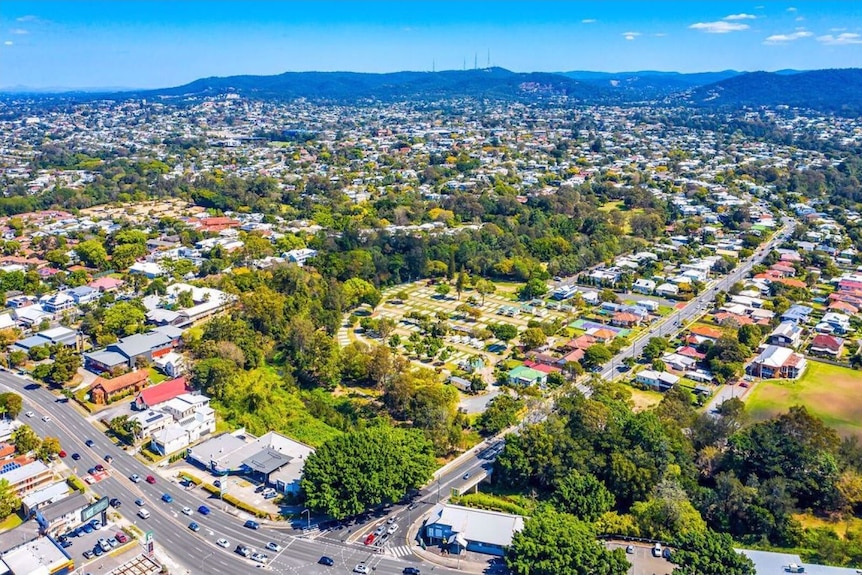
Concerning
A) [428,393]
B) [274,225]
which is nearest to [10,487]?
[428,393]

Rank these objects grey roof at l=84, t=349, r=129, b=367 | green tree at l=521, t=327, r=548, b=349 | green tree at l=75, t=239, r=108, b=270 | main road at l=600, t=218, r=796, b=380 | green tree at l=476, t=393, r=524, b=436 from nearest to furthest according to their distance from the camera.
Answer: green tree at l=476, t=393, r=524, b=436 → grey roof at l=84, t=349, r=129, b=367 → main road at l=600, t=218, r=796, b=380 → green tree at l=521, t=327, r=548, b=349 → green tree at l=75, t=239, r=108, b=270

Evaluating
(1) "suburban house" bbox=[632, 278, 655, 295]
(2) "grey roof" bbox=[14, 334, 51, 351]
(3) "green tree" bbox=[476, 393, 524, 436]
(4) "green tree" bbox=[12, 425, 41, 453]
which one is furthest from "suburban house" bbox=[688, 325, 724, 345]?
(2) "grey roof" bbox=[14, 334, 51, 351]

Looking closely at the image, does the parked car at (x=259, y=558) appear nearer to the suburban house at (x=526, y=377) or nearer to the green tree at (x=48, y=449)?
the green tree at (x=48, y=449)

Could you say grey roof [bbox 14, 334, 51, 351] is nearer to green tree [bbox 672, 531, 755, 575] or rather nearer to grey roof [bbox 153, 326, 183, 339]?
grey roof [bbox 153, 326, 183, 339]

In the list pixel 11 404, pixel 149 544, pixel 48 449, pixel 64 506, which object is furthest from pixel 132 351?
pixel 149 544

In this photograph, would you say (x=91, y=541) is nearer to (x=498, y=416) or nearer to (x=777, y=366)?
(x=498, y=416)

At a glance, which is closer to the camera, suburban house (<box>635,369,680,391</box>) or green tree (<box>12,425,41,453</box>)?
green tree (<box>12,425,41,453</box>)
